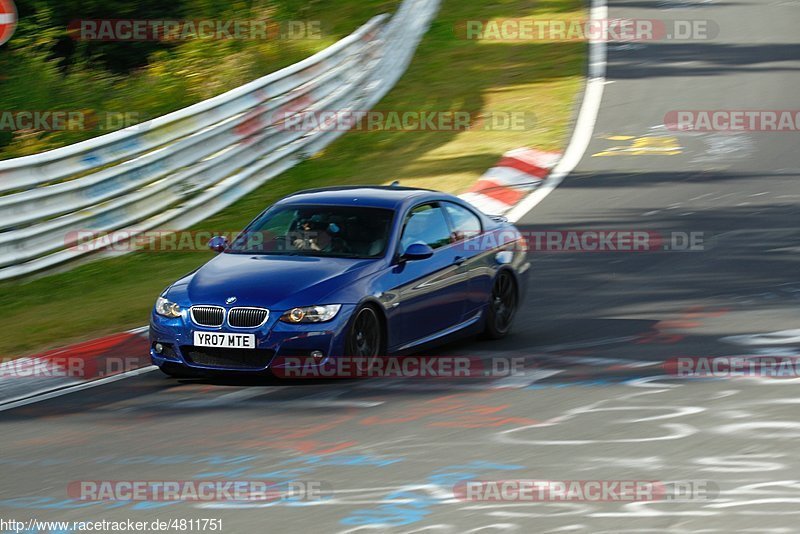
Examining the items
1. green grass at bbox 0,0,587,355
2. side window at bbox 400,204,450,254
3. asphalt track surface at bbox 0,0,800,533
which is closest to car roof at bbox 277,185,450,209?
side window at bbox 400,204,450,254

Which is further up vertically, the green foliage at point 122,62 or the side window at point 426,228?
the green foliage at point 122,62

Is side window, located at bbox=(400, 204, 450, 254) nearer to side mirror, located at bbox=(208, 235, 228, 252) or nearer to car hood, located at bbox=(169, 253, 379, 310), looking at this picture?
car hood, located at bbox=(169, 253, 379, 310)

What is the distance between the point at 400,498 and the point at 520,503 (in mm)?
613

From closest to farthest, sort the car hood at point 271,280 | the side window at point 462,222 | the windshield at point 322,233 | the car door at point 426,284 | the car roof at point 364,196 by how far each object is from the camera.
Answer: the car hood at point 271,280
the car door at point 426,284
the windshield at point 322,233
the car roof at point 364,196
the side window at point 462,222

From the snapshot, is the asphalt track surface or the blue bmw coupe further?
the blue bmw coupe

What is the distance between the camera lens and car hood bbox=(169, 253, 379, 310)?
966 cm

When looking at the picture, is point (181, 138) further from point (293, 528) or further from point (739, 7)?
point (739, 7)

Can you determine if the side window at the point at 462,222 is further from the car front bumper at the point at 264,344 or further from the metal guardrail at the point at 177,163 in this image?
the metal guardrail at the point at 177,163

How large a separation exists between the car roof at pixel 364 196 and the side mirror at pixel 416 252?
0.53 metres

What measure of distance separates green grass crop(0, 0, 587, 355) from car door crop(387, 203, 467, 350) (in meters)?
2.60

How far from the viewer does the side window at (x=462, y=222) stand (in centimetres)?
1136

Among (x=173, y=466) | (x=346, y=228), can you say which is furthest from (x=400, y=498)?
(x=346, y=228)

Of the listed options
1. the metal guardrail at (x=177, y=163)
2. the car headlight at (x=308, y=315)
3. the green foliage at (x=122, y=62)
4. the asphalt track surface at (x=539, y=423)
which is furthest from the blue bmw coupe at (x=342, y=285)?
the green foliage at (x=122, y=62)

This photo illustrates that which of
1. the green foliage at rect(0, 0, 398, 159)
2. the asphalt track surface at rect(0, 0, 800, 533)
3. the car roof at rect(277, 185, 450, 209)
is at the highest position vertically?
the green foliage at rect(0, 0, 398, 159)
